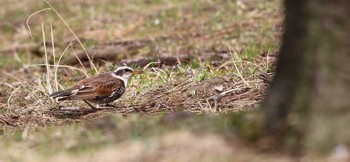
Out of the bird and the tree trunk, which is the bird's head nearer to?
the bird

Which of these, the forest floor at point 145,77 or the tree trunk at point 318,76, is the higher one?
the tree trunk at point 318,76

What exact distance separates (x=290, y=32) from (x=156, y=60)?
7302 mm

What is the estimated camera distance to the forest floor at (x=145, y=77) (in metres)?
6.71

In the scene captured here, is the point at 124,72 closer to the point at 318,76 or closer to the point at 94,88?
the point at 94,88

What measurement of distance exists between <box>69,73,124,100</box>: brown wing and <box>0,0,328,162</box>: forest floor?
20 centimetres

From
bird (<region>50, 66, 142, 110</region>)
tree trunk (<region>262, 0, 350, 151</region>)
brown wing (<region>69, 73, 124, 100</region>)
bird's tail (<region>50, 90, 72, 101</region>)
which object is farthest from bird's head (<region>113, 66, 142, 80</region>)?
tree trunk (<region>262, 0, 350, 151</region>)

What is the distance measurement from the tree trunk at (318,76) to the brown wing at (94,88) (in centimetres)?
399

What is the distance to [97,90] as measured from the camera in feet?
32.7

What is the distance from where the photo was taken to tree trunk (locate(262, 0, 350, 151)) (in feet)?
20.0

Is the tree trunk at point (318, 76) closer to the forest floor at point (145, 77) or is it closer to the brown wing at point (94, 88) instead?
the forest floor at point (145, 77)

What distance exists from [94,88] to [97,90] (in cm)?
5

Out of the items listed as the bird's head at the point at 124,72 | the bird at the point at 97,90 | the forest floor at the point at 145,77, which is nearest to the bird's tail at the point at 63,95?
the bird at the point at 97,90

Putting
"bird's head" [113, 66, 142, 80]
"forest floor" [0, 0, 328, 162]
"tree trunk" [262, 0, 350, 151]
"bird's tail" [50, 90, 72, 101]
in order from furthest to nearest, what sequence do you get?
1. "bird's head" [113, 66, 142, 80]
2. "bird's tail" [50, 90, 72, 101]
3. "forest floor" [0, 0, 328, 162]
4. "tree trunk" [262, 0, 350, 151]

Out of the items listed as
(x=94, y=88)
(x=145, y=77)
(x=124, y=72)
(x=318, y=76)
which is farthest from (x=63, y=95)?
(x=318, y=76)
